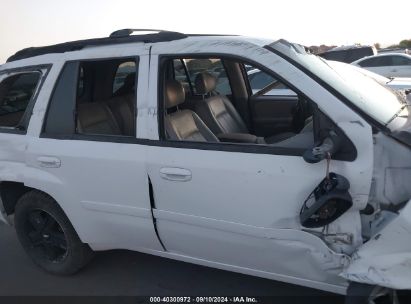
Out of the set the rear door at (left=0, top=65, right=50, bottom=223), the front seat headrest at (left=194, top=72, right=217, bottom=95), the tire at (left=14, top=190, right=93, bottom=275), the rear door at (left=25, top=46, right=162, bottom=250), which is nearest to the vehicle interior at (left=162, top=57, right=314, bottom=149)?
the front seat headrest at (left=194, top=72, right=217, bottom=95)

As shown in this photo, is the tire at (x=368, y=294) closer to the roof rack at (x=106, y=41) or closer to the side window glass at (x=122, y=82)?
the roof rack at (x=106, y=41)

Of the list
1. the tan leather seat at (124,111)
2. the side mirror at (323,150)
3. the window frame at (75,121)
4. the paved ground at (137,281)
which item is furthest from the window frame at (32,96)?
the side mirror at (323,150)

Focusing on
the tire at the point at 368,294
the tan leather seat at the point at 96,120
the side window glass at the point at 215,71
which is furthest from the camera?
the side window glass at the point at 215,71

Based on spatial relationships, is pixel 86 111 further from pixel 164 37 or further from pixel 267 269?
pixel 267 269

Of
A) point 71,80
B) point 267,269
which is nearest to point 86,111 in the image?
point 71,80

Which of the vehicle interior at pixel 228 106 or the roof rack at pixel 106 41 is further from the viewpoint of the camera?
the vehicle interior at pixel 228 106

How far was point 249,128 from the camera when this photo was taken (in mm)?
4711

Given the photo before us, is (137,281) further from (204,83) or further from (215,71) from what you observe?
(215,71)

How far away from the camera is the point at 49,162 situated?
3.14 m

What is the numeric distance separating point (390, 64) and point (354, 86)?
38.3ft

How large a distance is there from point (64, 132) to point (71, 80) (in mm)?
379

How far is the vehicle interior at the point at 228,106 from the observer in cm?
347

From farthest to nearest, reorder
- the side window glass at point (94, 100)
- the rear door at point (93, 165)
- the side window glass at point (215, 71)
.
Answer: the side window glass at point (215, 71)
the side window glass at point (94, 100)
the rear door at point (93, 165)

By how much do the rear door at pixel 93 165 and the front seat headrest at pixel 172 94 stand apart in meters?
0.26
